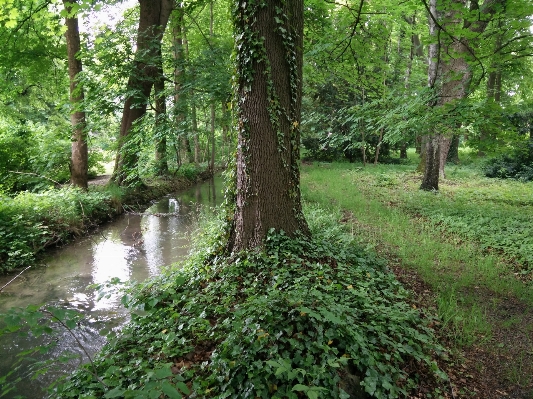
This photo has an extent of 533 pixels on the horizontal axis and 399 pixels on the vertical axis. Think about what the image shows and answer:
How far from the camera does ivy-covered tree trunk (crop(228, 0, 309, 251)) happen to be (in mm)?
4359

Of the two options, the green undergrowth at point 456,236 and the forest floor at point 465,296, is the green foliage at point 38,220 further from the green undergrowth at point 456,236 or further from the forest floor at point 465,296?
the forest floor at point 465,296

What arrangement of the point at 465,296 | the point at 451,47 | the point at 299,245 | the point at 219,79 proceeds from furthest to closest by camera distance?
the point at 219,79 < the point at 451,47 < the point at 299,245 < the point at 465,296

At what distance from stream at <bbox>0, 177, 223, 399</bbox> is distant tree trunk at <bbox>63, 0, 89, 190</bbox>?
1.99 m

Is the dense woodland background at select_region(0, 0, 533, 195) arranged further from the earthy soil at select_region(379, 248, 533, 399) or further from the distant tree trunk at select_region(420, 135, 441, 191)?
the earthy soil at select_region(379, 248, 533, 399)

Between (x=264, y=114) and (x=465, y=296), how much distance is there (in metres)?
3.64

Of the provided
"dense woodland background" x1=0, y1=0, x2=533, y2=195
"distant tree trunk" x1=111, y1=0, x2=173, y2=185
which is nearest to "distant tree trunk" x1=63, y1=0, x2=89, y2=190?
"dense woodland background" x1=0, y1=0, x2=533, y2=195

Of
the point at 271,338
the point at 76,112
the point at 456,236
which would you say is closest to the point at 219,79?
the point at 76,112

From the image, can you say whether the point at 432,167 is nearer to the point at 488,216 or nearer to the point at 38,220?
the point at 488,216

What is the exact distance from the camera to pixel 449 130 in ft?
20.7

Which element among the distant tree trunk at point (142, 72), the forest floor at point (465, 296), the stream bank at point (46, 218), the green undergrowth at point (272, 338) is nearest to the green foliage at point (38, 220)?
the stream bank at point (46, 218)

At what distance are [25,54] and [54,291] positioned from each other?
7.82m

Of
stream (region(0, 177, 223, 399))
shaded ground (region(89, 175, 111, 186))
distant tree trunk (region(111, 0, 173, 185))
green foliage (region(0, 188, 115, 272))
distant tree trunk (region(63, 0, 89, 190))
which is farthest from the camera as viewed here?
shaded ground (region(89, 175, 111, 186))

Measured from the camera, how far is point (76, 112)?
10328 millimetres

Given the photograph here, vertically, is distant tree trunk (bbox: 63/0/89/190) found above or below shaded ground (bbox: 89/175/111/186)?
above
